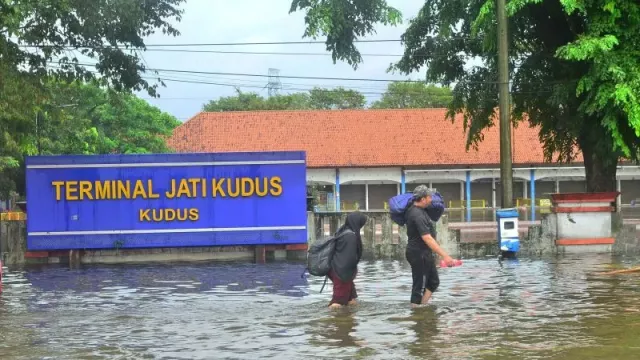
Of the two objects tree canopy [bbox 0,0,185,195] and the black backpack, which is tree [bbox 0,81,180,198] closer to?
tree canopy [bbox 0,0,185,195]

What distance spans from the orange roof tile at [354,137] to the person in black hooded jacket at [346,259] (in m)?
36.7

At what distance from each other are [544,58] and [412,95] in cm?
5602

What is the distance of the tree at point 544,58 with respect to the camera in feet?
55.3

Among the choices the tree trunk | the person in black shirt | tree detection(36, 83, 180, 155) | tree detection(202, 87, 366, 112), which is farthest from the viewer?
tree detection(202, 87, 366, 112)

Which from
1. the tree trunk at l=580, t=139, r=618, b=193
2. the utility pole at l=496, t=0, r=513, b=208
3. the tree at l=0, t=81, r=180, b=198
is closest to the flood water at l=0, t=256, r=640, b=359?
the utility pole at l=496, t=0, r=513, b=208

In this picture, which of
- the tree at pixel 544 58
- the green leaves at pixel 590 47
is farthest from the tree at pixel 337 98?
the green leaves at pixel 590 47

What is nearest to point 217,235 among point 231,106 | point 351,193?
point 351,193

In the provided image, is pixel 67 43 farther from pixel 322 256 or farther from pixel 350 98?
pixel 350 98

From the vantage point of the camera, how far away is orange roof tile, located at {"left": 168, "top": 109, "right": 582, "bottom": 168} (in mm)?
48281

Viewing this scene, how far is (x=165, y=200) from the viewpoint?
727 inches

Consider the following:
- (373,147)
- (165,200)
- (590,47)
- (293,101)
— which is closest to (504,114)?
(590,47)

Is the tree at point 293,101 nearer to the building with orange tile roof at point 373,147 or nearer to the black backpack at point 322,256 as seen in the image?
the building with orange tile roof at point 373,147

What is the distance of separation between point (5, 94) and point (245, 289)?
24.7 ft

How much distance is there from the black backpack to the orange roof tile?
36.7 meters
